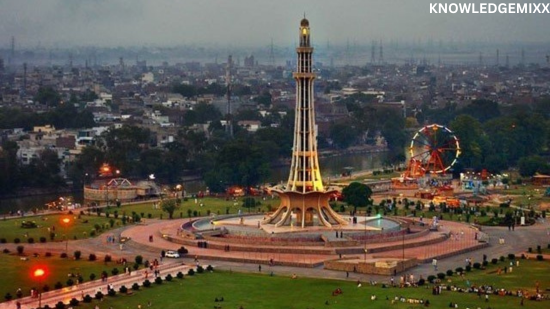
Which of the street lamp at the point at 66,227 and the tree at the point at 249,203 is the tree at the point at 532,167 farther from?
the street lamp at the point at 66,227

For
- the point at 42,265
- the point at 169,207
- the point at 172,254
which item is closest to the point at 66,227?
the point at 169,207

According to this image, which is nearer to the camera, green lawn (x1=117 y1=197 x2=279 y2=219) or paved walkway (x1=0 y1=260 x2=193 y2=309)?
paved walkway (x1=0 y1=260 x2=193 y2=309)

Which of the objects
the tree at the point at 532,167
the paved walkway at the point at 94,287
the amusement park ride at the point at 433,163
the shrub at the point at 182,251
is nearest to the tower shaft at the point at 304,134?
the shrub at the point at 182,251

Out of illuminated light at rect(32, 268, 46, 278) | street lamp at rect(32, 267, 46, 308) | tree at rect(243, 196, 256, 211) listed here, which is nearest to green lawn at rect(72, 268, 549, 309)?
street lamp at rect(32, 267, 46, 308)

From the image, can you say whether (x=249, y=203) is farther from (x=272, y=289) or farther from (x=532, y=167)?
(x=272, y=289)

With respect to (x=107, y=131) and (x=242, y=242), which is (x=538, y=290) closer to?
(x=242, y=242)

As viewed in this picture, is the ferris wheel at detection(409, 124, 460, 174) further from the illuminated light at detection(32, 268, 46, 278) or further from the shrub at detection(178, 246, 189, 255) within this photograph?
the illuminated light at detection(32, 268, 46, 278)
